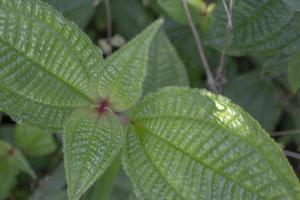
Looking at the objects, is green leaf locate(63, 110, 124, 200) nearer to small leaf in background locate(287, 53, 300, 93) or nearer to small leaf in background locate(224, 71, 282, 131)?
small leaf in background locate(287, 53, 300, 93)

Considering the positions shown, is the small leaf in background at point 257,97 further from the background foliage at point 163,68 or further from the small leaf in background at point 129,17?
the small leaf in background at point 129,17

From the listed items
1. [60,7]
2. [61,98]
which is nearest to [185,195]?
[61,98]

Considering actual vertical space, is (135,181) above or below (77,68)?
below

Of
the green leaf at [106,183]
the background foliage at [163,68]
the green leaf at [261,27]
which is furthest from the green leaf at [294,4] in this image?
the green leaf at [106,183]

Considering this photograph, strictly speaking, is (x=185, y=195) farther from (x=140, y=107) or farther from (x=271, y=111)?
(x=271, y=111)

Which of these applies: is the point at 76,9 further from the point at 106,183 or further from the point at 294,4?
the point at 294,4

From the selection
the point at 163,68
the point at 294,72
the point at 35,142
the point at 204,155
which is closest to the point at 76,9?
the point at 163,68
